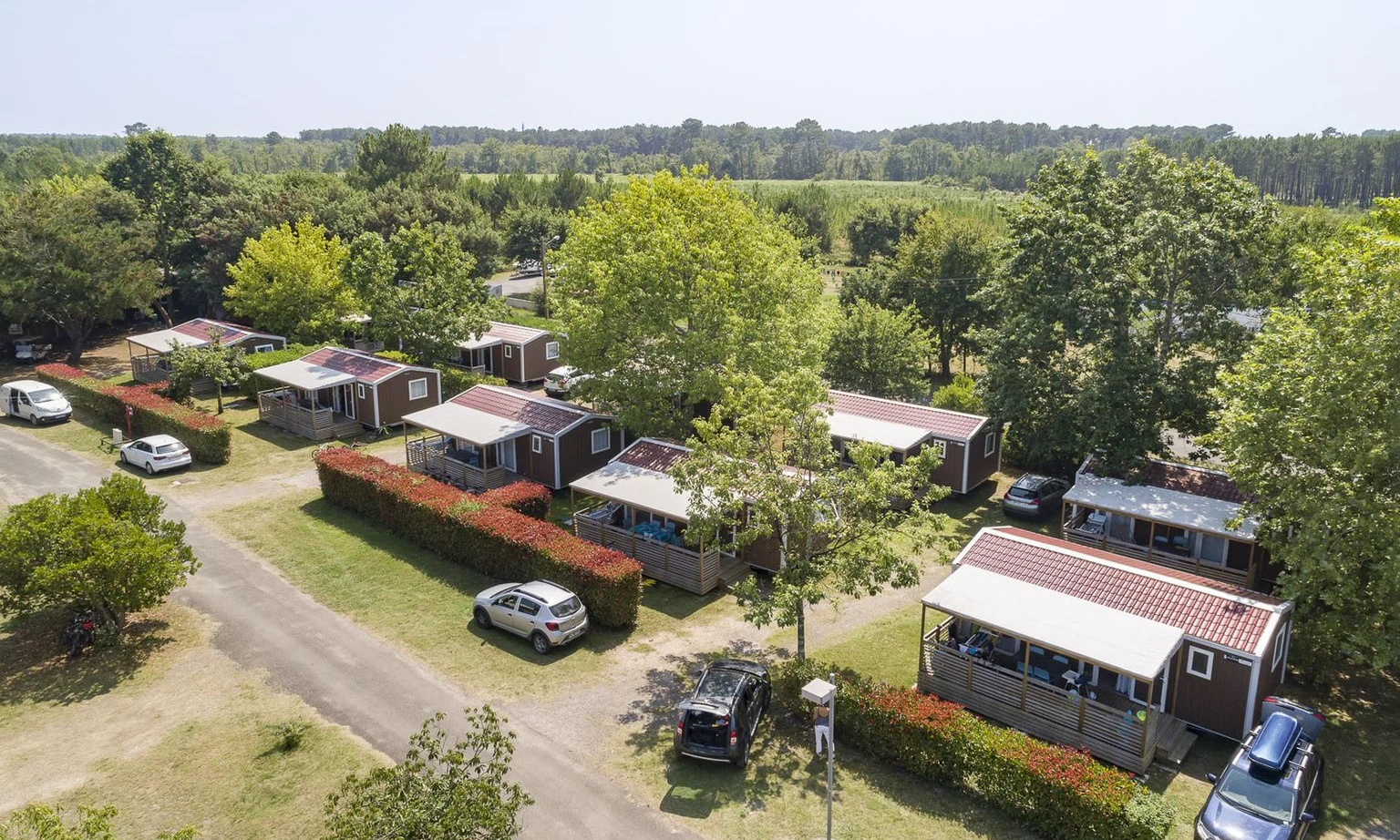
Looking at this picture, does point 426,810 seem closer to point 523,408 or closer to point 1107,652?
point 1107,652

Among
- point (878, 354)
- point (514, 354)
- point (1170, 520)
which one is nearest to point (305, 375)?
point (514, 354)

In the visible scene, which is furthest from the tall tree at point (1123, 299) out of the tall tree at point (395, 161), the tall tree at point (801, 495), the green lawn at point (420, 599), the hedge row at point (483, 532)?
the tall tree at point (395, 161)

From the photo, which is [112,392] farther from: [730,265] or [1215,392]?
[1215,392]

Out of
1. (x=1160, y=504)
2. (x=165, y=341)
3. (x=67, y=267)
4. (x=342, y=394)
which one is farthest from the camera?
(x=67, y=267)

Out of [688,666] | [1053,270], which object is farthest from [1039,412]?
[688,666]

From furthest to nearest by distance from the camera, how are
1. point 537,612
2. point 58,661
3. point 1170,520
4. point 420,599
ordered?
point 1170,520 < point 420,599 < point 537,612 < point 58,661

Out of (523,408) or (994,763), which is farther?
(523,408)

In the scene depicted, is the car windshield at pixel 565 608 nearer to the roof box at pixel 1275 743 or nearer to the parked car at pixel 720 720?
the parked car at pixel 720 720
